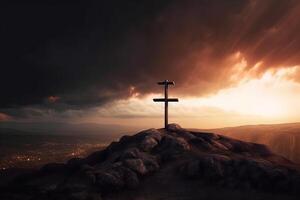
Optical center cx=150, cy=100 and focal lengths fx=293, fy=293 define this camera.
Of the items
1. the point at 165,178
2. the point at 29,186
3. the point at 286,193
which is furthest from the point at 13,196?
the point at 286,193

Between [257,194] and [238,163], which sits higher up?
[238,163]

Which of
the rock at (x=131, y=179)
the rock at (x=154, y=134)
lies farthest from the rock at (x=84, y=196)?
the rock at (x=154, y=134)

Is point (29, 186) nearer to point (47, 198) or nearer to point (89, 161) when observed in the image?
point (47, 198)

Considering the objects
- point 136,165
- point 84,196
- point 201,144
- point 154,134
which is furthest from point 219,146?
point 84,196

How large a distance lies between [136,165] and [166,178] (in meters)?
4.43

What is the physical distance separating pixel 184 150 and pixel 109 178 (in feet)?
46.2

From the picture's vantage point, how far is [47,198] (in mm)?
34781

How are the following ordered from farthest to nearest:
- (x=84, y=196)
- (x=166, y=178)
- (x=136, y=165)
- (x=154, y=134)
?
(x=154, y=134)
(x=136, y=165)
(x=166, y=178)
(x=84, y=196)

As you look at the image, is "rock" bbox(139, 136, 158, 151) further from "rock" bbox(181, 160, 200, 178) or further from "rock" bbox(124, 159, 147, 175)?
"rock" bbox(181, 160, 200, 178)

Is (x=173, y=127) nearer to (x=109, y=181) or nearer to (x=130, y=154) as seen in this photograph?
(x=130, y=154)

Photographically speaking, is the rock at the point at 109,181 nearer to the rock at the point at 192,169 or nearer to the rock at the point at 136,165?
the rock at the point at 136,165

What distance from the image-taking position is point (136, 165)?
39.8 m

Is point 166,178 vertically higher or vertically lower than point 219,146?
lower

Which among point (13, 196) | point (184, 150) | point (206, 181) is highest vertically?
point (184, 150)
